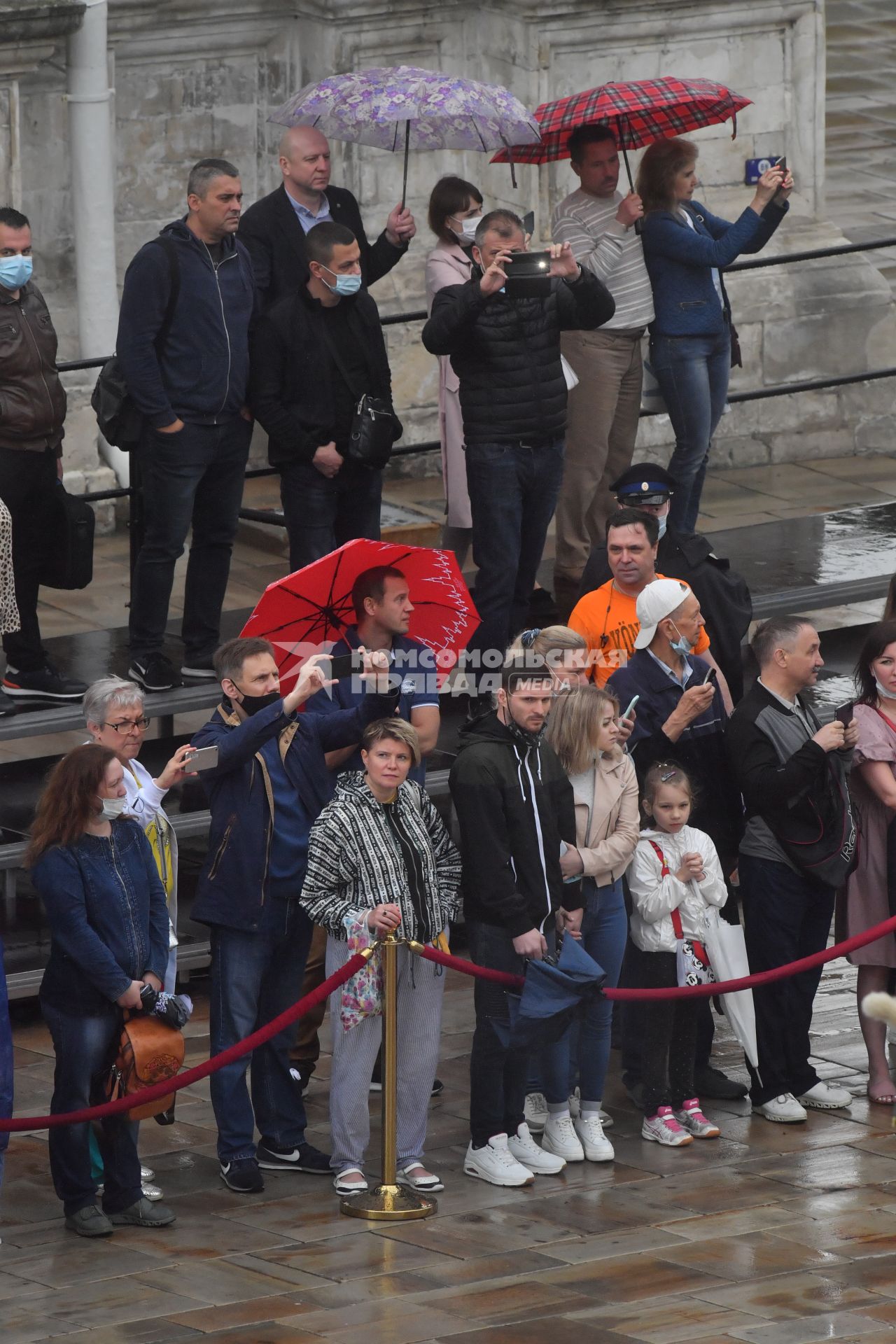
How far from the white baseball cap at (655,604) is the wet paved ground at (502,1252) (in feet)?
5.26

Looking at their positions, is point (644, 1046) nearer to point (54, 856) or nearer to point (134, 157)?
point (54, 856)

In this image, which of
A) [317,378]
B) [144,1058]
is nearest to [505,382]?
[317,378]

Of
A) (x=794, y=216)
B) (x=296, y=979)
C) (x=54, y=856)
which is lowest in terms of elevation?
(x=296, y=979)

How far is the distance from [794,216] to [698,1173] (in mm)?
8346

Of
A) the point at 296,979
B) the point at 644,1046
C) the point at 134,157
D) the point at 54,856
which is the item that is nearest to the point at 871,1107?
the point at 644,1046

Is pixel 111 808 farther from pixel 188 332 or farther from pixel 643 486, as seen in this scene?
pixel 643 486

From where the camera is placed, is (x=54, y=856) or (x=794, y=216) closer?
(x=54, y=856)

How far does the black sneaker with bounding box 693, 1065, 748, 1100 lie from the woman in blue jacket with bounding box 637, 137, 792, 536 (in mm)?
2828

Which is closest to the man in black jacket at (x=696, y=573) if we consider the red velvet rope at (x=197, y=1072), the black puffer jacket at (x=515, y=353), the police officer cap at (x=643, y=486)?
the police officer cap at (x=643, y=486)

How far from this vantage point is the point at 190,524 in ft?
33.3

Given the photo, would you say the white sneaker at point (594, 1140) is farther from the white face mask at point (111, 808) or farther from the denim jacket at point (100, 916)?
the white face mask at point (111, 808)

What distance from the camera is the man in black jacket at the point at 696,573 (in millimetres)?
9391

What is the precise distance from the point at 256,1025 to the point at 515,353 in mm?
3115

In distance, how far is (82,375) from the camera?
44.2 feet
